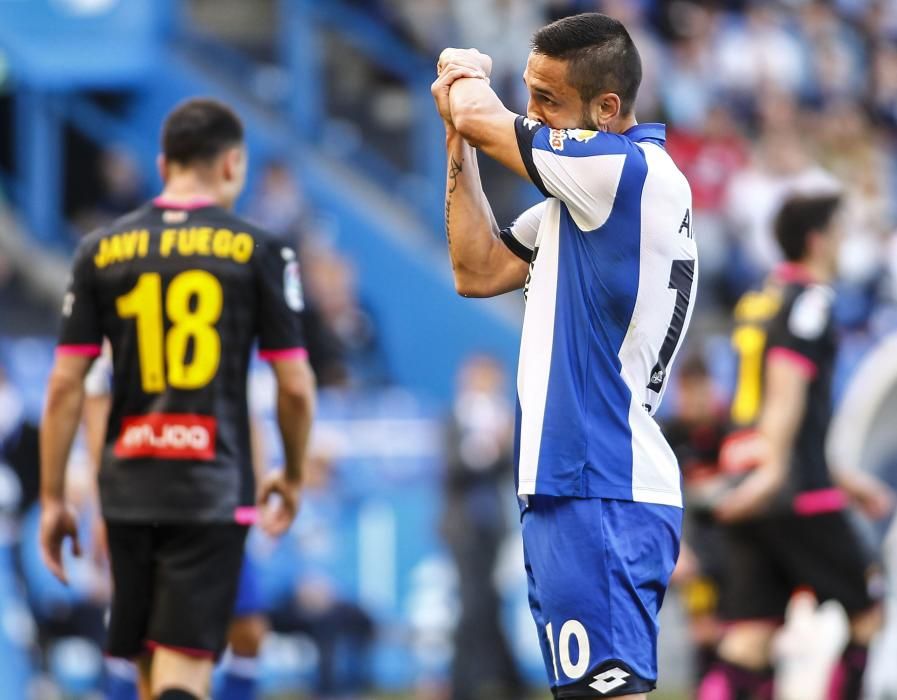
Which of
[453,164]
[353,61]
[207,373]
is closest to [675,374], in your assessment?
[353,61]

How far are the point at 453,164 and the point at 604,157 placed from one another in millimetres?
522

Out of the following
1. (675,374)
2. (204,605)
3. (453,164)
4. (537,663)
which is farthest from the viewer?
(675,374)

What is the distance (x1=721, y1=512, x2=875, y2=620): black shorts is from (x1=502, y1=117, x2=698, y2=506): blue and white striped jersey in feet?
11.0

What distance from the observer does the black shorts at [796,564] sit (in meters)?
8.06

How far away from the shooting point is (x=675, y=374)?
1316 cm

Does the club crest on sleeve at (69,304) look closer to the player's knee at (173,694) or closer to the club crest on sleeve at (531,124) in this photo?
the player's knee at (173,694)

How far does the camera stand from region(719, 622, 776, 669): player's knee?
812 cm

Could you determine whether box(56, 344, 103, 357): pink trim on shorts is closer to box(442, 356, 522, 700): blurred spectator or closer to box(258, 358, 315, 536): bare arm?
box(258, 358, 315, 536): bare arm

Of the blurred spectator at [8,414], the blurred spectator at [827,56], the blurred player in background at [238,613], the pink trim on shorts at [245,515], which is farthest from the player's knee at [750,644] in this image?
the blurred spectator at [827,56]

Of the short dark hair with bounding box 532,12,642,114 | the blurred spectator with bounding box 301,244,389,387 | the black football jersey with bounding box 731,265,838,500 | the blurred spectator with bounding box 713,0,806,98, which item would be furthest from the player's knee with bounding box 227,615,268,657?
the blurred spectator with bounding box 713,0,806,98

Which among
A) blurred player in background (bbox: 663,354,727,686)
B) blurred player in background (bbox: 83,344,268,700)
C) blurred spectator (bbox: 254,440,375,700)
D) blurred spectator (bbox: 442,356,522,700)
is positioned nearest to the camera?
blurred player in background (bbox: 83,344,268,700)

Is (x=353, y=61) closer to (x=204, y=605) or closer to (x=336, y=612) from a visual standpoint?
(x=336, y=612)

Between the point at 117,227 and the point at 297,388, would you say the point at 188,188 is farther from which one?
the point at 297,388

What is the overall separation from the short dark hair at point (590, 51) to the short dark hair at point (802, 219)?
3.46 m
